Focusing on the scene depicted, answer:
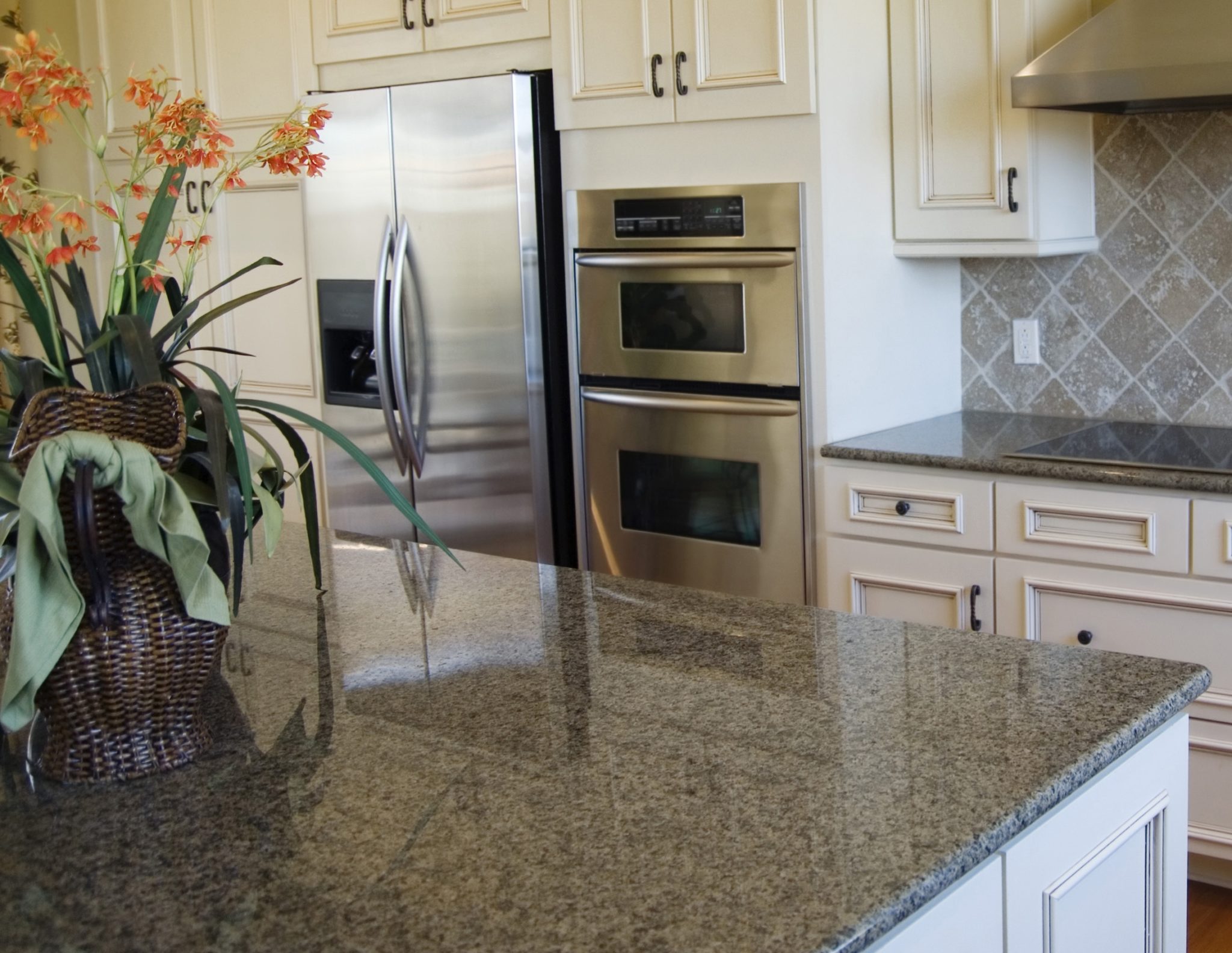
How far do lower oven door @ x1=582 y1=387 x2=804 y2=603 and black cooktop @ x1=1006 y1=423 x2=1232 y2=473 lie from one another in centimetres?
52

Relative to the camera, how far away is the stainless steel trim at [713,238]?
9.45ft

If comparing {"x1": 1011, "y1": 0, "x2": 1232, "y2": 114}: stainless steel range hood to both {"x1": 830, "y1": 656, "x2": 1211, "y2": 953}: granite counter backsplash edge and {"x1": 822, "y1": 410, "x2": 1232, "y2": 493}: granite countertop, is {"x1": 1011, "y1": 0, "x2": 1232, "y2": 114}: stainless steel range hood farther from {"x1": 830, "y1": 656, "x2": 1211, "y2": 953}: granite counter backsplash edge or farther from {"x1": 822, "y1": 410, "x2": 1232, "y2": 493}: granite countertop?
{"x1": 830, "y1": 656, "x2": 1211, "y2": 953}: granite counter backsplash edge

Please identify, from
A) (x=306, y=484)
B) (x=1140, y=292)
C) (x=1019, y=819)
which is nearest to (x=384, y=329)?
(x=1140, y=292)

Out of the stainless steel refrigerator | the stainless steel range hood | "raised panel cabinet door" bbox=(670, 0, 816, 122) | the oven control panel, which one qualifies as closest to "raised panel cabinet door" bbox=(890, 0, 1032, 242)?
the stainless steel range hood

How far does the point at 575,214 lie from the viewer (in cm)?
321

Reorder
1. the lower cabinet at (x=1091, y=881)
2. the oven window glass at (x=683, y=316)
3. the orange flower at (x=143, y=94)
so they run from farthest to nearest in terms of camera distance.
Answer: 1. the oven window glass at (x=683, y=316)
2. the orange flower at (x=143, y=94)
3. the lower cabinet at (x=1091, y=881)

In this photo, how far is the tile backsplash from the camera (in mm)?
3002

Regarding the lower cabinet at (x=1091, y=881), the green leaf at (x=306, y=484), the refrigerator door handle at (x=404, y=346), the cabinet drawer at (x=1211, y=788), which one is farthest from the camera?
the refrigerator door handle at (x=404, y=346)

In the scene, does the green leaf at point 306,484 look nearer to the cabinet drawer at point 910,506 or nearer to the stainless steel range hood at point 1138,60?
the cabinet drawer at point 910,506

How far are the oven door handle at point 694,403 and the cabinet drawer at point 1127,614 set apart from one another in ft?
1.86

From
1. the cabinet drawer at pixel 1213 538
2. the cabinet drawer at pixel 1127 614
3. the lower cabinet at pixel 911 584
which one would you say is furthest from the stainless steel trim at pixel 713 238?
the cabinet drawer at pixel 1213 538

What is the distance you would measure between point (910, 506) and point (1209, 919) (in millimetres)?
961

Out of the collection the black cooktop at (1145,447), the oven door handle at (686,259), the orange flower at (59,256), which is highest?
the oven door handle at (686,259)

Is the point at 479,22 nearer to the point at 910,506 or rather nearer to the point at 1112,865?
the point at 910,506
